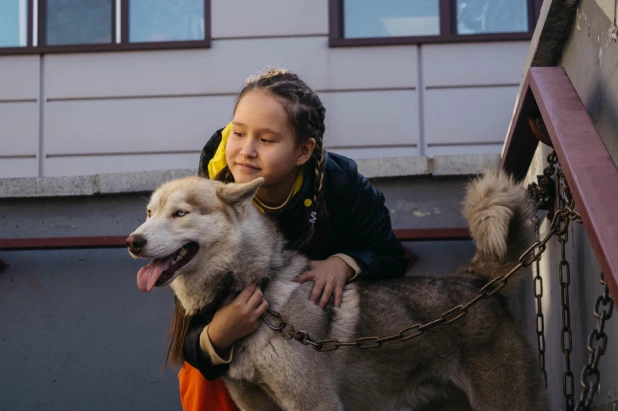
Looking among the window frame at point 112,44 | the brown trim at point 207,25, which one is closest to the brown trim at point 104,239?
the window frame at point 112,44

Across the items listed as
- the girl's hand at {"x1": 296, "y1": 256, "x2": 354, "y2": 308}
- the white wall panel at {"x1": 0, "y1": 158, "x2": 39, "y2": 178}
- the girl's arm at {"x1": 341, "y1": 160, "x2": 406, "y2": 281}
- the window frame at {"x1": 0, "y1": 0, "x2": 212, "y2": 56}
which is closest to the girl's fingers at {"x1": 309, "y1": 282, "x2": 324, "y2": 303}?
the girl's hand at {"x1": 296, "y1": 256, "x2": 354, "y2": 308}

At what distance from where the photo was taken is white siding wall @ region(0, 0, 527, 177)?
6398 mm

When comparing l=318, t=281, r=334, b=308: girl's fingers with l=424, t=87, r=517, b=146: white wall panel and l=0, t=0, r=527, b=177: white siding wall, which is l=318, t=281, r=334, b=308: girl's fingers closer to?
l=0, t=0, r=527, b=177: white siding wall

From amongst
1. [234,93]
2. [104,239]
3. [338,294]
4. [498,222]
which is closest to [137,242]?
[338,294]

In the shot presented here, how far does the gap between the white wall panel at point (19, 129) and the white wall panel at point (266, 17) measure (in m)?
1.58

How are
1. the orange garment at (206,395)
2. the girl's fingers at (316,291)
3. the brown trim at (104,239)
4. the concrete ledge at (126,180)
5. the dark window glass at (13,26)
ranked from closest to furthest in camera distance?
1. the girl's fingers at (316,291)
2. the orange garment at (206,395)
3. the brown trim at (104,239)
4. the concrete ledge at (126,180)
5. the dark window glass at (13,26)

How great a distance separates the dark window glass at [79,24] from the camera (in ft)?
22.3

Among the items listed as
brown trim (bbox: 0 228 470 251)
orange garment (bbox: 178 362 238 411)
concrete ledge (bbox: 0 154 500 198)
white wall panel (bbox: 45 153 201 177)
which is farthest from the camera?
white wall panel (bbox: 45 153 201 177)

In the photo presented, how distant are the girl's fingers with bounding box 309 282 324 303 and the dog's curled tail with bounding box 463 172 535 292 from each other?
2.48ft

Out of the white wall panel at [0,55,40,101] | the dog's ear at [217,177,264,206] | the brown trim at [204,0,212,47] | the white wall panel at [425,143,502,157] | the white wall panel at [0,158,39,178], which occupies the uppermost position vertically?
the brown trim at [204,0,212,47]

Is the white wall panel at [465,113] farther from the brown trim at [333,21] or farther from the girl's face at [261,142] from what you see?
the girl's face at [261,142]

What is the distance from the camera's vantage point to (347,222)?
3857 millimetres

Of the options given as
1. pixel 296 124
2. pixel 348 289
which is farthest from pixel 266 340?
pixel 296 124

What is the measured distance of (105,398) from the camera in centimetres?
527
